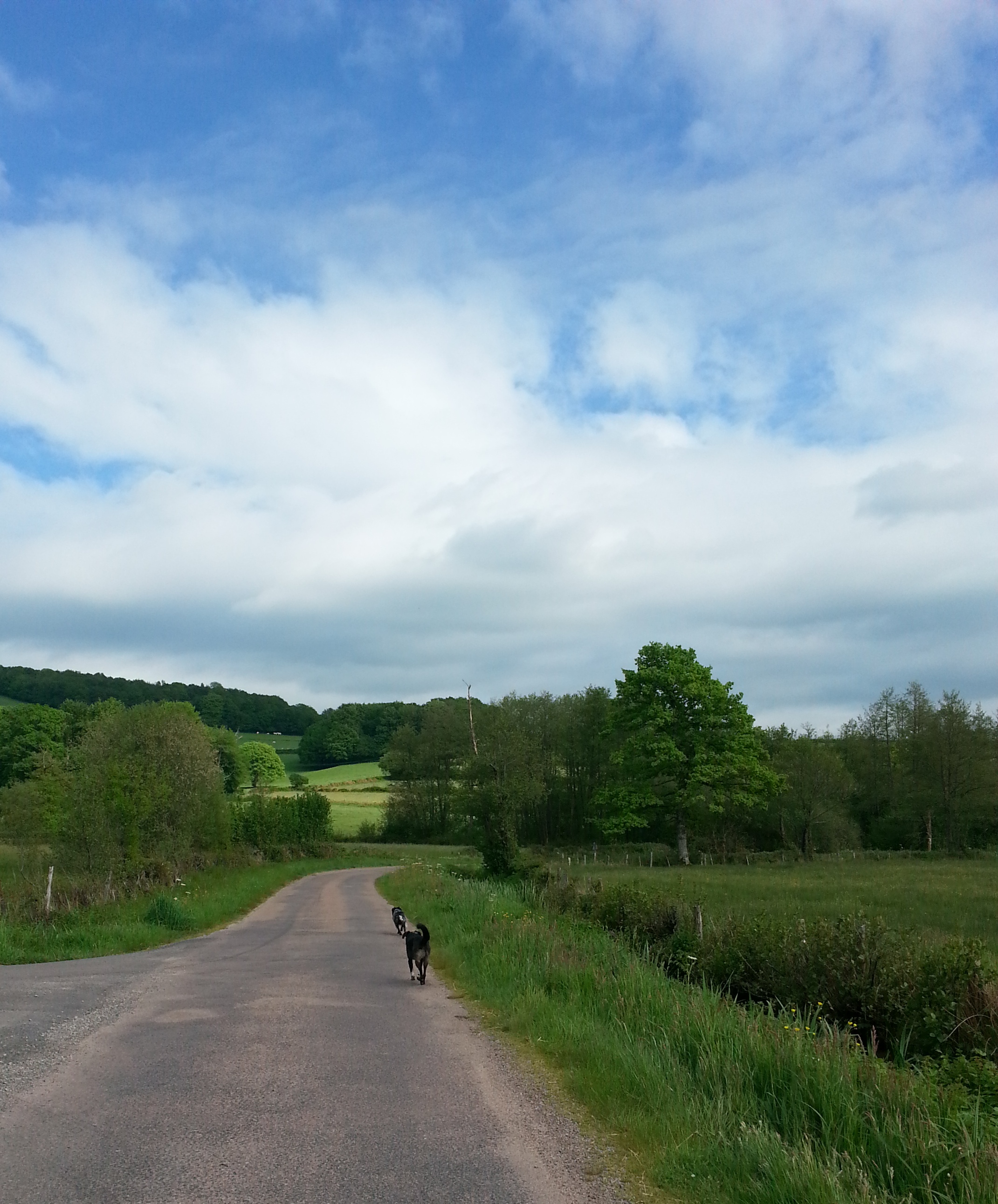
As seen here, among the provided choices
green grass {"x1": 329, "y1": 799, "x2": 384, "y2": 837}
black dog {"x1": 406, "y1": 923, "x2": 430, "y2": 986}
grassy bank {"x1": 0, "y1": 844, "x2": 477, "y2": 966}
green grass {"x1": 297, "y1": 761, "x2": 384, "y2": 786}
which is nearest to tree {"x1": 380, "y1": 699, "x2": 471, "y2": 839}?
green grass {"x1": 329, "y1": 799, "x2": 384, "y2": 837}

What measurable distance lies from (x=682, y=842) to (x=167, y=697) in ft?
330

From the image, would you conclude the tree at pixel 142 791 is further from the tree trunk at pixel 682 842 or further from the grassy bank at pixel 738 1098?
the tree trunk at pixel 682 842

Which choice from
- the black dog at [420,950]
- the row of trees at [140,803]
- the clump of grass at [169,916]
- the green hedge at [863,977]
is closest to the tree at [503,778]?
the row of trees at [140,803]

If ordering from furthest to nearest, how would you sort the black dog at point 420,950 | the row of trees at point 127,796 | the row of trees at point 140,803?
1. the row of trees at point 140,803
2. the row of trees at point 127,796
3. the black dog at point 420,950

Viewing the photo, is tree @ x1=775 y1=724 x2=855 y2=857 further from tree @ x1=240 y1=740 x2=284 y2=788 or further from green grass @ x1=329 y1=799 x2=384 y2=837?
tree @ x1=240 y1=740 x2=284 y2=788

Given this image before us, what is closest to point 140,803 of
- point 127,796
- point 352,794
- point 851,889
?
point 127,796

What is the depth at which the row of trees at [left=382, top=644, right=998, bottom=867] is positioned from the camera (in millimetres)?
56906

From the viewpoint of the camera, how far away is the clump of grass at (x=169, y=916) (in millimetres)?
22797

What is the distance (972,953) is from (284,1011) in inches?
325

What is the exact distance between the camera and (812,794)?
60.1m

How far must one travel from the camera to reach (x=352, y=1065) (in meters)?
8.24

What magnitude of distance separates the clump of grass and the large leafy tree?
36.8 metres

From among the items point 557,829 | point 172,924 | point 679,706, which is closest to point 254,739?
point 557,829

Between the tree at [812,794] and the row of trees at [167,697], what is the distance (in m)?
72.6
